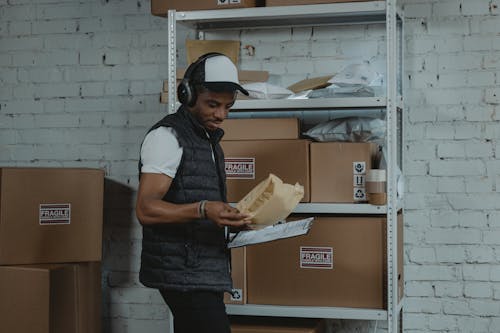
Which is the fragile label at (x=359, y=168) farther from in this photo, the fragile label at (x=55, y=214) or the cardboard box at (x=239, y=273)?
the fragile label at (x=55, y=214)

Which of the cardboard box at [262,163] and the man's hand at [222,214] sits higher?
the cardboard box at [262,163]

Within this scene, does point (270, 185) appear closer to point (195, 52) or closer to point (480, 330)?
point (195, 52)

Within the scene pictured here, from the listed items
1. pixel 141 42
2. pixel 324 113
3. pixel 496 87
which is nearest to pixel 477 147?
pixel 496 87

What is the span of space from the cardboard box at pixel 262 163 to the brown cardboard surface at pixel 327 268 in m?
0.20

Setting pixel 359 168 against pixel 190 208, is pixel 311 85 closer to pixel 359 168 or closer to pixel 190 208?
pixel 359 168

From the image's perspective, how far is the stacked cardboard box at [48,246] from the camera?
3.35 meters

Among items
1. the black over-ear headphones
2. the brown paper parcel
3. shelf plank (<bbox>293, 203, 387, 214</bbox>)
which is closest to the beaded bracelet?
the brown paper parcel

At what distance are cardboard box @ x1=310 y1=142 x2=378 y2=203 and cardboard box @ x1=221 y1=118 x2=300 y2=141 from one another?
121mm

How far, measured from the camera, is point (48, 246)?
11.6 feet

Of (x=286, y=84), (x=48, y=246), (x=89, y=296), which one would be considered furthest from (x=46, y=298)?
(x=286, y=84)

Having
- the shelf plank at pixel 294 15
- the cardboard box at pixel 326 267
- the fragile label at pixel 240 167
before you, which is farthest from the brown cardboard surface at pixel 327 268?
the shelf plank at pixel 294 15

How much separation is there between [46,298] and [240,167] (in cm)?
102

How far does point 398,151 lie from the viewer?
144 inches

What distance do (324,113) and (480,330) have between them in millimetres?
1279
